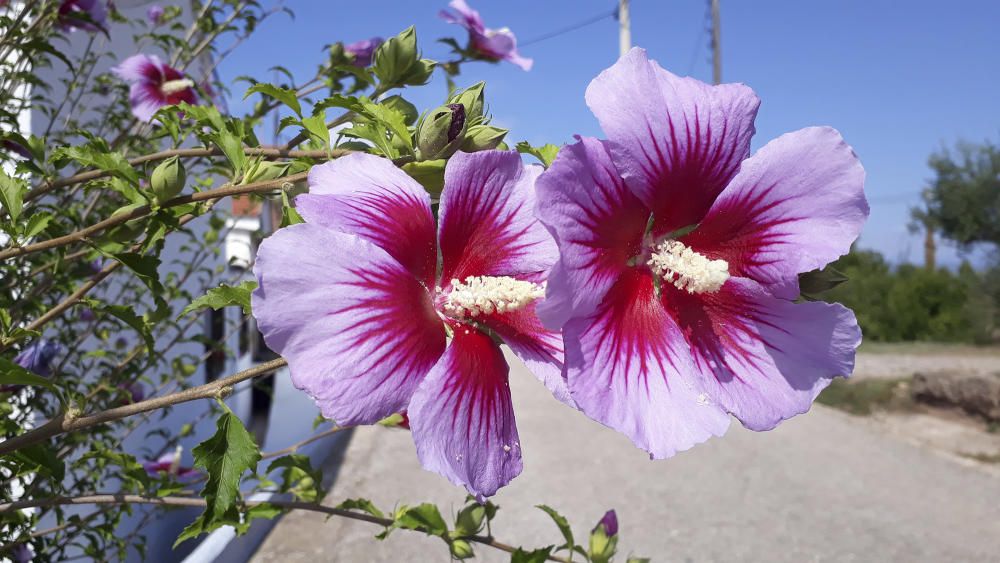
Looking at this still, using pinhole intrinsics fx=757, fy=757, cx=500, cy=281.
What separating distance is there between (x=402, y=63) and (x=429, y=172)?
1.17ft

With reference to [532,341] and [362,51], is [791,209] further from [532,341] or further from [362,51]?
[362,51]

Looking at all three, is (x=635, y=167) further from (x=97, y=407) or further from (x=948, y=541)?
(x=948, y=541)

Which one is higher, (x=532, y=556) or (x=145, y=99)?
(x=145, y=99)

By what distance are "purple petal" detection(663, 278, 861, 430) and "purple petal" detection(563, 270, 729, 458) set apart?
22 mm

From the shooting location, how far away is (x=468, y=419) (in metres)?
0.63

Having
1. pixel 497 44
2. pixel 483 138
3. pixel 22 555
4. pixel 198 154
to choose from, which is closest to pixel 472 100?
pixel 483 138

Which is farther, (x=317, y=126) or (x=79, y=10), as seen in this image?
(x=79, y=10)

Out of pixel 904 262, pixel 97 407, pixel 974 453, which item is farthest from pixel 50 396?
pixel 904 262

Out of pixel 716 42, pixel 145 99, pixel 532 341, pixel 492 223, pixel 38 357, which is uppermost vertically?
pixel 716 42

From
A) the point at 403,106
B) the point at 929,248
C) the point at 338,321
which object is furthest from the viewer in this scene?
the point at 929,248

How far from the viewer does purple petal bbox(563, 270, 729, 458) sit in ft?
1.94

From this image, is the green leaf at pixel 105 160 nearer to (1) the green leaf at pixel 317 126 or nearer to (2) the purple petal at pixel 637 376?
(1) the green leaf at pixel 317 126

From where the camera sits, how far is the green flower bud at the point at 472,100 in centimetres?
83

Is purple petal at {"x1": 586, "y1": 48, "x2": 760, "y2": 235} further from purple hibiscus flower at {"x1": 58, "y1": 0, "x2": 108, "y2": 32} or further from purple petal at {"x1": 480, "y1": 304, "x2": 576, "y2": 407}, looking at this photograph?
purple hibiscus flower at {"x1": 58, "y1": 0, "x2": 108, "y2": 32}
